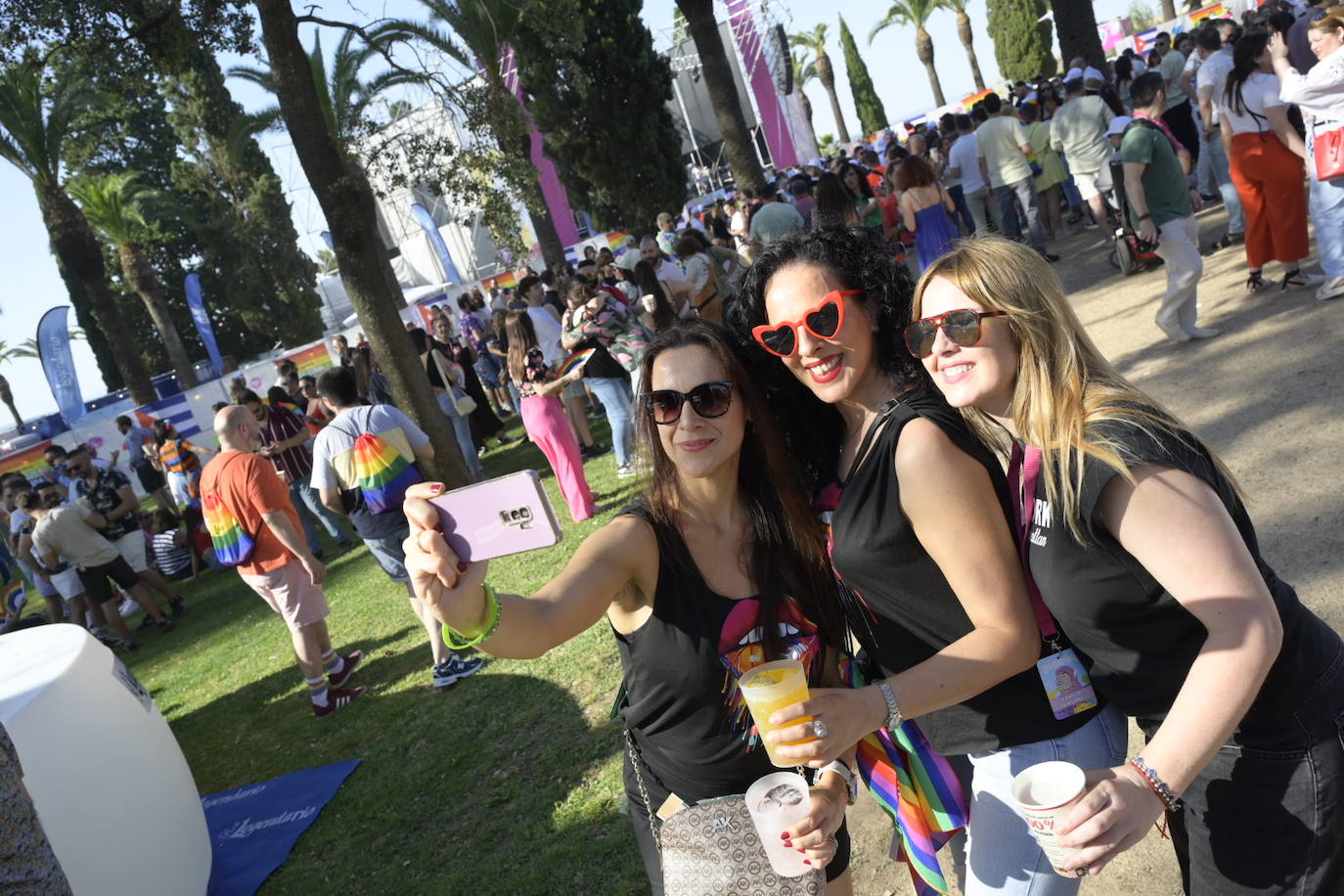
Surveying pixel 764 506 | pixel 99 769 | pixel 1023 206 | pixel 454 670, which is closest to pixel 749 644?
pixel 764 506

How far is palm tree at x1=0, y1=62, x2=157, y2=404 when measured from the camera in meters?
19.6

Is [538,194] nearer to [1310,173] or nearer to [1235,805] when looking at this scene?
[1310,173]

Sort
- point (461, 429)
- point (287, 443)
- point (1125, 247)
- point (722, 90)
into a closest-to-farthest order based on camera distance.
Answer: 1. point (1125, 247)
2. point (287, 443)
3. point (461, 429)
4. point (722, 90)

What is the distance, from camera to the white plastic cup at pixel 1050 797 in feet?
4.50

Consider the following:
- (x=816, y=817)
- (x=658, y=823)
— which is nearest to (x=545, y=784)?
(x=658, y=823)

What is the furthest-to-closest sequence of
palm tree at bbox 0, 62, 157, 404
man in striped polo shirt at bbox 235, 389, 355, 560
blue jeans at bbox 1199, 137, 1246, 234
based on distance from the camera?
palm tree at bbox 0, 62, 157, 404 → man in striped polo shirt at bbox 235, 389, 355, 560 → blue jeans at bbox 1199, 137, 1246, 234

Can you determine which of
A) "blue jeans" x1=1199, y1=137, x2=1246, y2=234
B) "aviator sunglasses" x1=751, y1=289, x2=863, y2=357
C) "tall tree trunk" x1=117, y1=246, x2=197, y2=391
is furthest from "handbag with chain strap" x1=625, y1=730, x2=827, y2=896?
"tall tree trunk" x1=117, y1=246, x2=197, y2=391

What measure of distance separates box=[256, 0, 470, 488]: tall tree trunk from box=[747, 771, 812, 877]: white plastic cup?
6563 mm

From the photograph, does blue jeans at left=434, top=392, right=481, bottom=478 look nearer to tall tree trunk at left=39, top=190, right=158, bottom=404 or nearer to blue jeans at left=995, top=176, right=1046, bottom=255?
blue jeans at left=995, top=176, right=1046, bottom=255

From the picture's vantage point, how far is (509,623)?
1.76 meters

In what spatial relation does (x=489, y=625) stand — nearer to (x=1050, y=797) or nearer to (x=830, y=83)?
(x=1050, y=797)

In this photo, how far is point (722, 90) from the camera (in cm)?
1538

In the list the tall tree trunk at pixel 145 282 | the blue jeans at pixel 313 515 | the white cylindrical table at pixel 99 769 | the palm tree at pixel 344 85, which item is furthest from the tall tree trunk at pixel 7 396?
the white cylindrical table at pixel 99 769

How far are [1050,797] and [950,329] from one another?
0.84m
